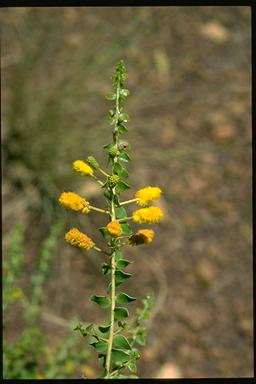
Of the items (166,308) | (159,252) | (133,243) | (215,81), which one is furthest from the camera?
(215,81)

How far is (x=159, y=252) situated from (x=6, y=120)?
28.1 inches

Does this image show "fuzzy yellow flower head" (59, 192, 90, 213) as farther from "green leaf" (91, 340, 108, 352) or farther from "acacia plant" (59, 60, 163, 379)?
"green leaf" (91, 340, 108, 352)

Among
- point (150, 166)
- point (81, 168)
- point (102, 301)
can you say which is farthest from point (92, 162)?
point (150, 166)

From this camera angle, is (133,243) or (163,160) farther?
(163,160)

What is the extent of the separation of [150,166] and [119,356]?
1.68 metres

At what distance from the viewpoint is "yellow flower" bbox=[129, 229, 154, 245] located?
0.82 m

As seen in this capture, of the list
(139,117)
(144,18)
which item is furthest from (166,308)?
(144,18)

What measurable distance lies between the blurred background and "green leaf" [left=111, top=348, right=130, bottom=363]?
2.35 ft

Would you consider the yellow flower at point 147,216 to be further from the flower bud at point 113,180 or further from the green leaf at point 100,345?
the green leaf at point 100,345

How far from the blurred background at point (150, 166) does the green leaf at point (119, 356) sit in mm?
717

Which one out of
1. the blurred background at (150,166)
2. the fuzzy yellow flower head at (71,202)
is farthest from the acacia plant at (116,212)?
the blurred background at (150,166)

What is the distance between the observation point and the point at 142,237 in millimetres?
829

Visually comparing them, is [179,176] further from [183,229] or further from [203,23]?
[203,23]

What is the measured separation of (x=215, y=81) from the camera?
→ 2809mm
